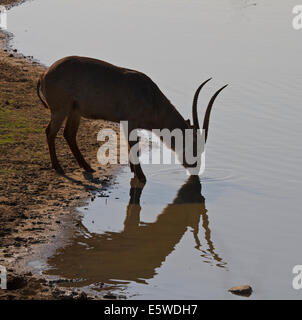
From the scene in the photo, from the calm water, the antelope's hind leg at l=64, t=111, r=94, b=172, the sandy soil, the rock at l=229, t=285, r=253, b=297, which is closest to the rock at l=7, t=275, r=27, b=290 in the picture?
the sandy soil

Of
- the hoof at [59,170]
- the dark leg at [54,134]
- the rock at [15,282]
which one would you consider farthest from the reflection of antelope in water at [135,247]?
the dark leg at [54,134]

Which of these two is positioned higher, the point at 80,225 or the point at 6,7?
the point at 6,7

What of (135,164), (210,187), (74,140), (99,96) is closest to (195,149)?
(210,187)

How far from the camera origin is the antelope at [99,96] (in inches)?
386

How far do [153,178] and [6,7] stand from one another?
50.6 feet

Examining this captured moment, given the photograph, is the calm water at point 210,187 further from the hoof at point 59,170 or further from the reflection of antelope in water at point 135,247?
the hoof at point 59,170

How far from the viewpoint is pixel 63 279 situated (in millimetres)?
7023

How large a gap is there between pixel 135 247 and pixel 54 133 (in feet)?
8.56

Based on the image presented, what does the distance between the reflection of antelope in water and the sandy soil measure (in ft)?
1.11

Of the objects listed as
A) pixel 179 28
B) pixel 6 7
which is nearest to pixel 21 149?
pixel 179 28

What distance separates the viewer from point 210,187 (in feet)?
32.7

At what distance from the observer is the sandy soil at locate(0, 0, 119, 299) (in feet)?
23.4

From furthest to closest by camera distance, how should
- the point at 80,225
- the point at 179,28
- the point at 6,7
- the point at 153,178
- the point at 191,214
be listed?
the point at 6,7 < the point at 179,28 < the point at 153,178 < the point at 191,214 < the point at 80,225

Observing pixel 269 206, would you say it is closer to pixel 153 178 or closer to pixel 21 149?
pixel 153 178
